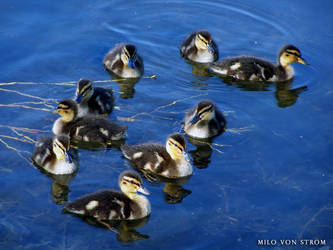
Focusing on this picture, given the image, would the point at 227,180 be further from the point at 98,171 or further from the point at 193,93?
the point at 193,93

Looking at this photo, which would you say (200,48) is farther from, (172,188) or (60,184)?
(60,184)

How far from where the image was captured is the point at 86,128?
23.5 ft

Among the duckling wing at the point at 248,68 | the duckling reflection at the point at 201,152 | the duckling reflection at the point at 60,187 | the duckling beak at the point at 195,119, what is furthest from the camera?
the duckling wing at the point at 248,68

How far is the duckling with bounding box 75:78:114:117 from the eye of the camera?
24.9ft

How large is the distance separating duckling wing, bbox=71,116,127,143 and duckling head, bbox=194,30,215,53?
2.56 m

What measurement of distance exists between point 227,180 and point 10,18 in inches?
208

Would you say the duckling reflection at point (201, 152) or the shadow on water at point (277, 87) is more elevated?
the shadow on water at point (277, 87)

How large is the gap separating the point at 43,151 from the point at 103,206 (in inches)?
47.3

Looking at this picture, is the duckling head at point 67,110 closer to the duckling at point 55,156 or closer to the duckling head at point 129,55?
the duckling at point 55,156

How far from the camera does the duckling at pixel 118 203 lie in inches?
232

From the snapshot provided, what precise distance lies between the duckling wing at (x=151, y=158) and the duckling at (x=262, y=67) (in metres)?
2.51

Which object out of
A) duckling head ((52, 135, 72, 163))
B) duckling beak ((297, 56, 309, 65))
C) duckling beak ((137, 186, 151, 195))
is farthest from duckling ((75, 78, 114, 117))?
duckling beak ((297, 56, 309, 65))

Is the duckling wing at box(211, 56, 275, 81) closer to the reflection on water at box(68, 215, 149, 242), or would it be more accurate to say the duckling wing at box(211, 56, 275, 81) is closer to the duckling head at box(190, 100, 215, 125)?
the duckling head at box(190, 100, 215, 125)

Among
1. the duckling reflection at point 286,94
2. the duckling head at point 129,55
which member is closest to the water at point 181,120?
the duckling reflection at point 286,94
